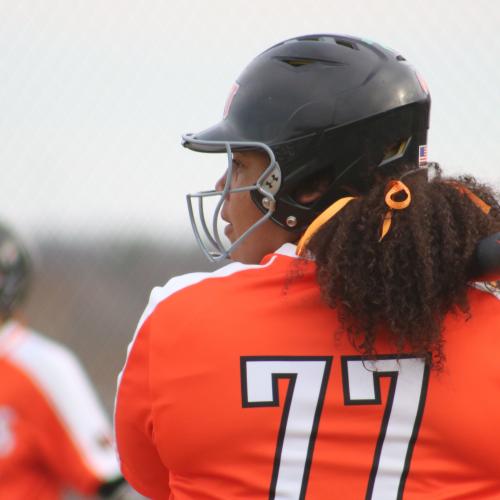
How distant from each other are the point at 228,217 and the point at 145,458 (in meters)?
0.61

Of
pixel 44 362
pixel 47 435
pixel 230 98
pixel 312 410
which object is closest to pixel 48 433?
pixel 47 435

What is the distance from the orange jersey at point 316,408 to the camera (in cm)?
183

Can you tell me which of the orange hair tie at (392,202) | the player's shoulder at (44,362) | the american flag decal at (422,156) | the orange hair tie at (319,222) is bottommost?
the player's shoulder at (44,362)

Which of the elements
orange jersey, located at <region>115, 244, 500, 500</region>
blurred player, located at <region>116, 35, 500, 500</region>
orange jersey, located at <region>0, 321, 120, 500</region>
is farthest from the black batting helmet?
orange jersey, located at <region>0, 321, 120, 500</region>

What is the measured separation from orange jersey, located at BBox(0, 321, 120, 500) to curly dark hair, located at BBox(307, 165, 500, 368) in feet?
7.27

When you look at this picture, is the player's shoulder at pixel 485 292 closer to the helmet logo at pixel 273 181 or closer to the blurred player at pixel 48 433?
the helmet logo at pixel 273 181

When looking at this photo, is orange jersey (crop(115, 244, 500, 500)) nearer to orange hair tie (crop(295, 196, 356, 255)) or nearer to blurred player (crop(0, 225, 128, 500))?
orange hair tie (crop(295, 196, 356, 255))

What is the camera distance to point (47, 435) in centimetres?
380

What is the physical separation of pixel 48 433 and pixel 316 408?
222 cm

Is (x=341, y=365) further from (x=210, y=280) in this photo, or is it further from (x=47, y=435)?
(x=47, y=435)

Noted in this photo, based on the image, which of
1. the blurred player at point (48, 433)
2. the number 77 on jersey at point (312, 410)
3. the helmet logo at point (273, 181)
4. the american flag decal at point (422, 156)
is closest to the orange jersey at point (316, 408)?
the number 77 on jersey at point (312, 410)

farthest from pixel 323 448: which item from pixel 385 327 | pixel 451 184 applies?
pixel 451 184

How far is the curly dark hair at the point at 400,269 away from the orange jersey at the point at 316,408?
0.06m

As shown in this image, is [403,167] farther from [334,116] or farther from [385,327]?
[385,327]
